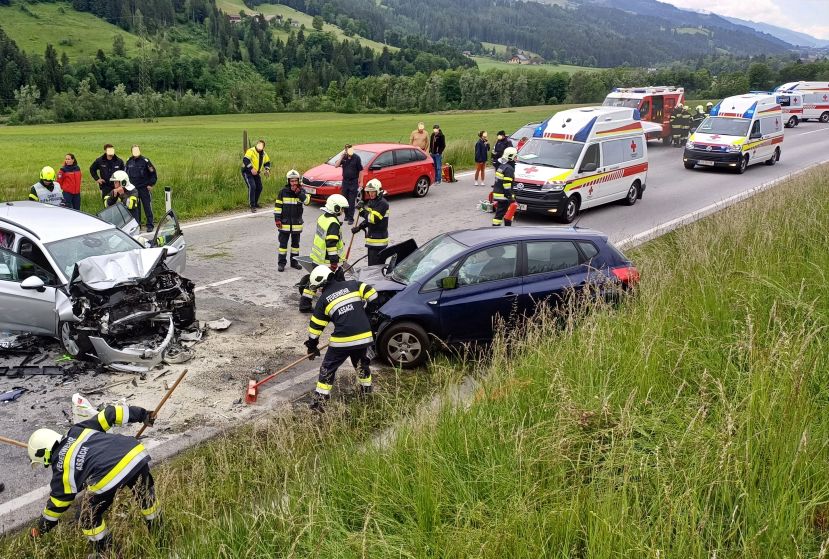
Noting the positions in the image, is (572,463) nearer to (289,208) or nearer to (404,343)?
(404,343)

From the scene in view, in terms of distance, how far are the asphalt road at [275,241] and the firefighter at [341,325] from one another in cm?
82

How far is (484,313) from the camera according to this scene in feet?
26.2

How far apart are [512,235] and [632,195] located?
10.4 meters

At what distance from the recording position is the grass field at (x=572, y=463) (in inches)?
145

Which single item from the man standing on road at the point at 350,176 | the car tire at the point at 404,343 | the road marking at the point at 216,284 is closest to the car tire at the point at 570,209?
the man standing on road at the point at 350,176

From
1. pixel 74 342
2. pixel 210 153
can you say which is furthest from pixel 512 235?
pixel 210 153

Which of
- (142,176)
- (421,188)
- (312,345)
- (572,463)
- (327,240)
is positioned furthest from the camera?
(421,188)

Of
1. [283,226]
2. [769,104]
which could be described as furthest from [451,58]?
[283,226]

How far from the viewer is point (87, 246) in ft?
29.0

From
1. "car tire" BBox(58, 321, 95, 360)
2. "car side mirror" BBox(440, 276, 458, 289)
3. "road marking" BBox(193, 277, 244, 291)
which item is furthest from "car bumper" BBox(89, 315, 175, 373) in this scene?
"car side mirror" BBox(440, 276, 458, 289)

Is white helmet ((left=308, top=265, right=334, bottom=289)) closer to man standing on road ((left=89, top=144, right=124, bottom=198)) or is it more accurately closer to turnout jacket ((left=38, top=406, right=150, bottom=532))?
turnout jacket ((left=38, top=406, right=150, bottom=532))

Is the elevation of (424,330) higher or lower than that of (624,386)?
lower

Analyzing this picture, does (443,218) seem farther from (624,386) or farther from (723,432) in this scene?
(723,432)

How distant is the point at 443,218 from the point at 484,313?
837 cm
